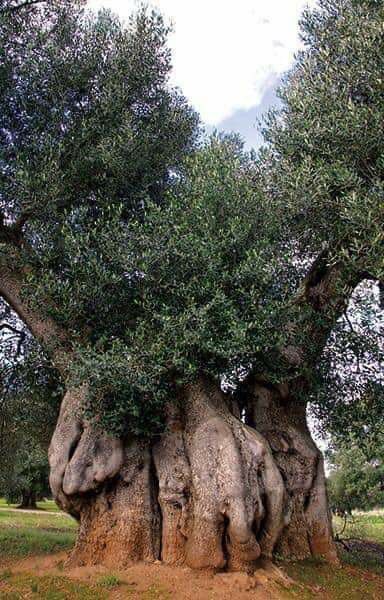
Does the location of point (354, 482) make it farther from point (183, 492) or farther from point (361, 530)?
point (183, 492)

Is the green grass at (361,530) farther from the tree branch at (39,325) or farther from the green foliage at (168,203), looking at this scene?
the tree branch at (39,325)

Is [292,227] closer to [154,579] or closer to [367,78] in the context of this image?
[367,78]

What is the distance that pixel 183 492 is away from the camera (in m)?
10.0

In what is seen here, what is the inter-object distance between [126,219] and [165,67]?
380 cm

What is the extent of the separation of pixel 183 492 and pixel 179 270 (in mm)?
3968

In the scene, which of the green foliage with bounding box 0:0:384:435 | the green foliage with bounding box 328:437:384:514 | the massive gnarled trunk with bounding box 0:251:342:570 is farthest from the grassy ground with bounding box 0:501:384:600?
the green foliage with bounding box 328:437:384:514

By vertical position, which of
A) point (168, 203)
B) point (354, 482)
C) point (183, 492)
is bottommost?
point (183, 492)

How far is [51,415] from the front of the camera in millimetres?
14391

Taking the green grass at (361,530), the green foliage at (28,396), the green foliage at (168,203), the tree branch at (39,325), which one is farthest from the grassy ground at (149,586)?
the tree branch at (39,325)

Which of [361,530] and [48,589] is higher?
[361,530]

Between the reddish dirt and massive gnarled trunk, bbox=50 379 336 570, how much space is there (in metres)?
0.29

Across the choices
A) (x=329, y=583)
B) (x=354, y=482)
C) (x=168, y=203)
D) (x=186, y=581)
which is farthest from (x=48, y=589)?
(x=354, y=482)

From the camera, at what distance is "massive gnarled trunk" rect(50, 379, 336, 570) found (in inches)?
371

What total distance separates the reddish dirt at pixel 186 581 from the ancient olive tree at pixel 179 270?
332mm
